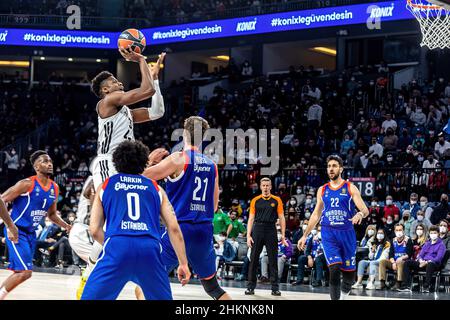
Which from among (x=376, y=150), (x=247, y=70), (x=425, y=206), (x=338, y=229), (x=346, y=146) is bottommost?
(x=338, y=229)

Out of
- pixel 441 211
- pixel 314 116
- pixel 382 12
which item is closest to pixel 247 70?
pixel 382 12

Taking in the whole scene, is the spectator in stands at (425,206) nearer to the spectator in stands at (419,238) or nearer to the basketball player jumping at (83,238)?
the spectator in stands at (419,238)

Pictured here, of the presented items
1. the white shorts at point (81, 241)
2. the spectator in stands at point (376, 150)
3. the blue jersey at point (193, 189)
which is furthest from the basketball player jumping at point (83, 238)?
the spectator in stands at point (376, 150)

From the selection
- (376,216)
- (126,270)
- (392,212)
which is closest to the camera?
(126,270)

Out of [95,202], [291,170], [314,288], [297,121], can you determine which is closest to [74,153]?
[297,121]

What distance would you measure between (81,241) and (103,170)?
199 centimetres

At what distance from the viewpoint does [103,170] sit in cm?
791

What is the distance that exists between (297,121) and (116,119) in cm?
1759

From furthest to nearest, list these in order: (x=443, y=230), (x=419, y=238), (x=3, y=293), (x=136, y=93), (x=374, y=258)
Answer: (x=374, y=258), (x=419, y=238), (x=443, y=230), (x=3, y=293), (x=136, y=93)

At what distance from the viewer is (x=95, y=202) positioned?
5.97 metres

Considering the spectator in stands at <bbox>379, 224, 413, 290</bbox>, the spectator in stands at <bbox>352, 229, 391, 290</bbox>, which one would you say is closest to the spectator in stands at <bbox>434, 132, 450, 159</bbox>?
the spectator in stands at <bbox>352, 229, 391, 290</bbox>

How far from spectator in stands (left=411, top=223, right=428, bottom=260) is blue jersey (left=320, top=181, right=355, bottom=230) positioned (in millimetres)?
5244

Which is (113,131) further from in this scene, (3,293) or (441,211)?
(441,211)
